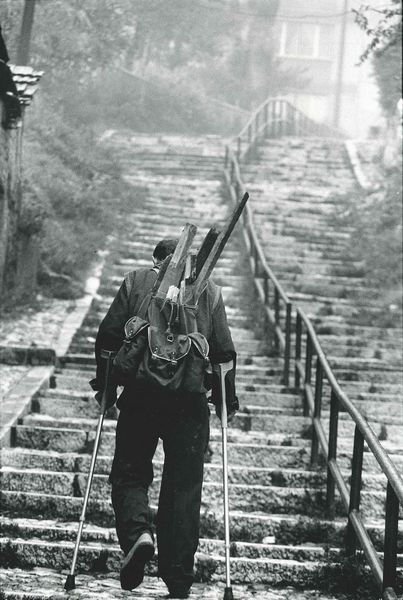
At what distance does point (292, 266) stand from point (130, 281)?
985 cm

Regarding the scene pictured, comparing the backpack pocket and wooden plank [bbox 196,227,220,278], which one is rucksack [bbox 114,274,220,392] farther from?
wooden plank [bbox 196,227,220,278]

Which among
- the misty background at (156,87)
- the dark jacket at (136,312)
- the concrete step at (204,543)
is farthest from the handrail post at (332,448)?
the misty background at (156,87)

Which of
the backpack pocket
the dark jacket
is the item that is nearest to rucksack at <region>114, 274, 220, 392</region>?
the backpack pocket

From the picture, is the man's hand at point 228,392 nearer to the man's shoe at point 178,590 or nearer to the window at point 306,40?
the man's shoe at point 178,590

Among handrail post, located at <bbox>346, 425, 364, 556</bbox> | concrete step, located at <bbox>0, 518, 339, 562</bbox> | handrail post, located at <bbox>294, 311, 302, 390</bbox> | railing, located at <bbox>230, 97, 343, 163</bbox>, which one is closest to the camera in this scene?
handrail post, located at <bbox>346, 425, 364, 556</bbox>

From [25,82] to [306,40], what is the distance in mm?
38059

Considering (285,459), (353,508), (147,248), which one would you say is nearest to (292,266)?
(147,248)

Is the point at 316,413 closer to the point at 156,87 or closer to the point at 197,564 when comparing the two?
the point at 197,564

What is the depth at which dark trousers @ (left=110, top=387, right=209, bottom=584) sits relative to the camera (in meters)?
4.49

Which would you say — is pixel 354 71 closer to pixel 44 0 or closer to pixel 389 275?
pixel 44 0

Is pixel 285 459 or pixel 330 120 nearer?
pixel 285 459

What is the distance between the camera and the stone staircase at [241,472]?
5191mm

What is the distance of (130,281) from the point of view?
15.8 ft

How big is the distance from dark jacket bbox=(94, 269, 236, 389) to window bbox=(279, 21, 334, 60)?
4503cm
